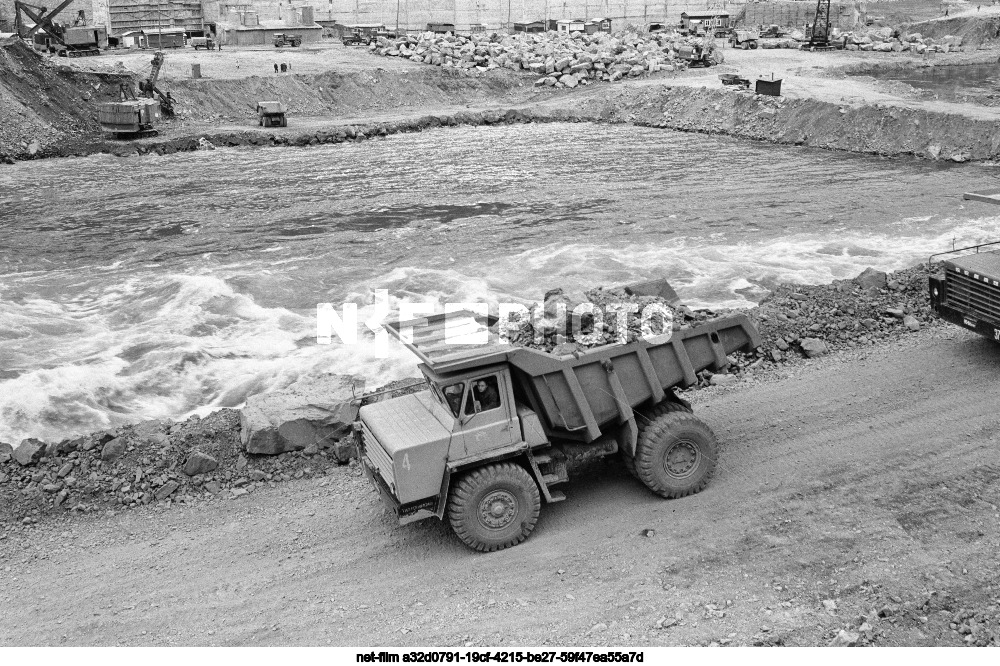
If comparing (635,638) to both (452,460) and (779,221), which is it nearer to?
(452,460)

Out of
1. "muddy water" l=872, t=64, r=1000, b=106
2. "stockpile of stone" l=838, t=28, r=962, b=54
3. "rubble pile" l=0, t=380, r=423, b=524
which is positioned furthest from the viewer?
"stockpile of stone" l=838, t=28, r=962, b=54

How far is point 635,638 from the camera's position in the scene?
7.85 meters

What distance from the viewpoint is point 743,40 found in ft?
214

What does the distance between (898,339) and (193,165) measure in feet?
91.2

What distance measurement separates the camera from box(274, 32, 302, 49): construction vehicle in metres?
59.3

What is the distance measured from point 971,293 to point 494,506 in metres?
8.24

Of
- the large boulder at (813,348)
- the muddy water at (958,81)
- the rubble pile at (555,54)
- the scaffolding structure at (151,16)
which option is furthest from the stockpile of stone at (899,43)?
the large boulder at (813,348)

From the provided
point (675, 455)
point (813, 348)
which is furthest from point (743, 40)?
point (675, 455)

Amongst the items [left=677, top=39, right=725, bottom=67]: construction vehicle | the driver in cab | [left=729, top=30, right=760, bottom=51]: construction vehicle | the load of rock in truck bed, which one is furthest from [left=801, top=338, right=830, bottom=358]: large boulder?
[left=729, top=30, right=760, bottom=51]: construction vehicle

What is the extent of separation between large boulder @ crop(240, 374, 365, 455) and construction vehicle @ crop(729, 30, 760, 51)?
5756cm

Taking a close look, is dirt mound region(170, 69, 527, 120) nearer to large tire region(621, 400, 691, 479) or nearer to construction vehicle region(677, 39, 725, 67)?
construction vehicle region(677, 39, 725, 67)

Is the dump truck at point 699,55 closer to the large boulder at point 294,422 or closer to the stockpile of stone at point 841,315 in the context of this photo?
the stockpile of stone at point 841,315

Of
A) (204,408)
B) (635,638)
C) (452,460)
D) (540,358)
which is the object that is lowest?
(204,408)

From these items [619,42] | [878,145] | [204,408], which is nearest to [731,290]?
[204,408]
